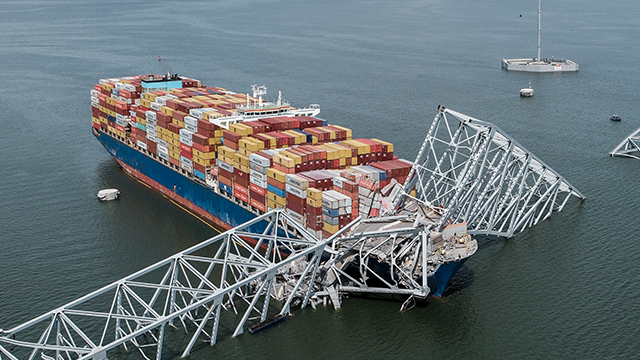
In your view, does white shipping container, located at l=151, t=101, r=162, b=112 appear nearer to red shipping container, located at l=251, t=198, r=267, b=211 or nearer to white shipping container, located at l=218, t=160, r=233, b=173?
white shipping container, located at l=218, t=160, r=233, b=173

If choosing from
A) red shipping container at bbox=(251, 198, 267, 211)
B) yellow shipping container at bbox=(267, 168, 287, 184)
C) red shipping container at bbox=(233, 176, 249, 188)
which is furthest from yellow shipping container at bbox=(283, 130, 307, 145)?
red shipping container at bbox=(251, 198, 267, 211)

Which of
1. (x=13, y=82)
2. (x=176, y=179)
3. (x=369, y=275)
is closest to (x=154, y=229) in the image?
(x=176, y=179)

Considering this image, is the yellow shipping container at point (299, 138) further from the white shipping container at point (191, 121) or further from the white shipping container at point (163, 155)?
the white shipping container at point (163, 155)

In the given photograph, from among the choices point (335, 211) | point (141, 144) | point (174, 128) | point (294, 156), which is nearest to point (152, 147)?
point (141, 144)

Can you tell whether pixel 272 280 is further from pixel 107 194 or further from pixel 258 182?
Result: pixel 107 194

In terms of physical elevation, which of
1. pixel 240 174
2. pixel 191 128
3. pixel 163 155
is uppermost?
pixel 191 128

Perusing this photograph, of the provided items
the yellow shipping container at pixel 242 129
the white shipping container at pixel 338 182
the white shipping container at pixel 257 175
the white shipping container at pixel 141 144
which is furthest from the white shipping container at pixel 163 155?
the white shipping container at pixel 338 182

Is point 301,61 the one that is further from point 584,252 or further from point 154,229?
point 584,252
